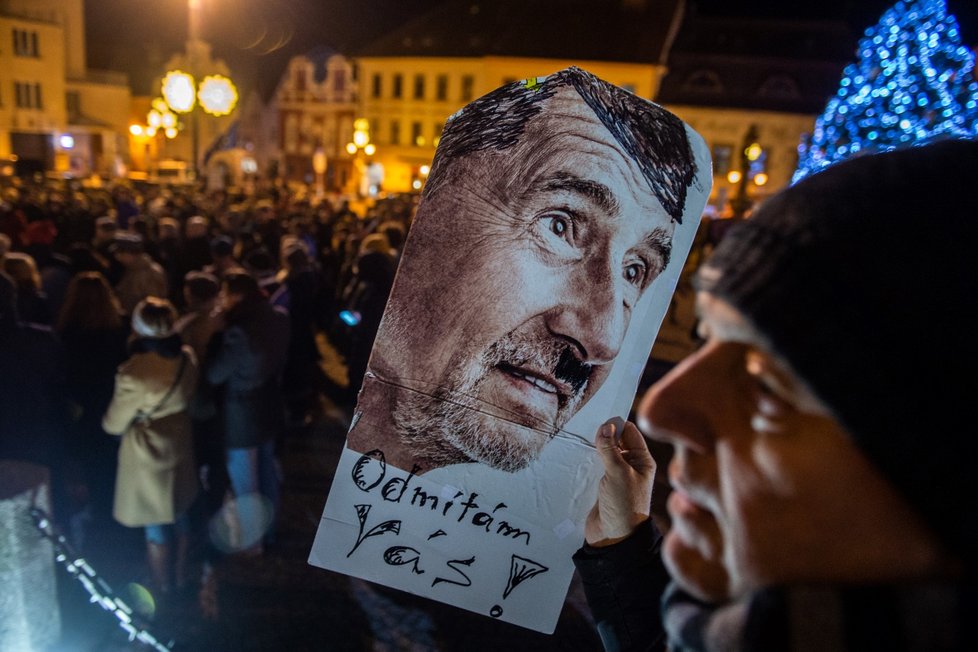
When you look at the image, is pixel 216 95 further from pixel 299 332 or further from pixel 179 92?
pixel 299 332

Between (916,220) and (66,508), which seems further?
(66,508)

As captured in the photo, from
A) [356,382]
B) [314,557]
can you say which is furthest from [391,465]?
[356,382]

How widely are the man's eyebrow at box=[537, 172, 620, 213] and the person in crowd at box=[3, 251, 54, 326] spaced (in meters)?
4.71

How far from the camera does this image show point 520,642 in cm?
362

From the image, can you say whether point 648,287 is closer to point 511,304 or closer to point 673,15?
point 511,304

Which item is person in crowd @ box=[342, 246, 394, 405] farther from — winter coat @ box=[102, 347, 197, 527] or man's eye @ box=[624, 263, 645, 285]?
man's eye @ box=[624, 263, 645, 285]

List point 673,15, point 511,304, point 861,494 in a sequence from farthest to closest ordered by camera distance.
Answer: point 673,15 < point 511,304 < point 861,494

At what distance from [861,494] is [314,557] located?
1.21 meters

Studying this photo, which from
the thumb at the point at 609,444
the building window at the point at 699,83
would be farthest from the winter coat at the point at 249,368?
the building window at the point at 699,83

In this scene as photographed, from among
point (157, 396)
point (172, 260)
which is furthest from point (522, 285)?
point (172, 260)

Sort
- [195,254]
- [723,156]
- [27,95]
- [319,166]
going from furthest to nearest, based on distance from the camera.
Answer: [319,166], [723,156], [27,95], [195,254]

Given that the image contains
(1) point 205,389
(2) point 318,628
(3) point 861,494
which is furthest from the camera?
(1) point 205,389

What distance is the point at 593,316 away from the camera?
138 cm

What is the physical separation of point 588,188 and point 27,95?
122ft
